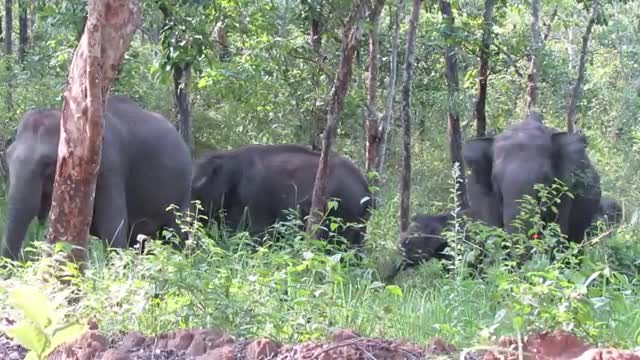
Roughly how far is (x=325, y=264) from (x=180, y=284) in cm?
85

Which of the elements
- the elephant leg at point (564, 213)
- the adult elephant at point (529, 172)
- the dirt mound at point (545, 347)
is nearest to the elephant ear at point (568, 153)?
the adult elephant at point (529, 172)

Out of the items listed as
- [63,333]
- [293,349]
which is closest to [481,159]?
[293,349]

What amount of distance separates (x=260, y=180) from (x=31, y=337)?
845 centimetres

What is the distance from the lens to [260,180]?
11.8 metres

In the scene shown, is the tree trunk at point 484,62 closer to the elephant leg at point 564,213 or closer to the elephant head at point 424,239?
→ the elephant head at point 424,239

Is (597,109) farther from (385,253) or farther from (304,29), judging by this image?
(385,253)

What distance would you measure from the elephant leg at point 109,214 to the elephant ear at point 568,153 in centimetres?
424

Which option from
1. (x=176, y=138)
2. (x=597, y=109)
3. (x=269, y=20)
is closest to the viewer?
(x=176, y=138)

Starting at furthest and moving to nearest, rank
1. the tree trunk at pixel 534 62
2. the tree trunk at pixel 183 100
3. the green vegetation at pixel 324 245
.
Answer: the tree trunk at pixel 534 62 → the tree trunk at pixel 183 100 → the green vegetation at pixel 324 245

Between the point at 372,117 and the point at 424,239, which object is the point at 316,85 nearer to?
the point at 372,117

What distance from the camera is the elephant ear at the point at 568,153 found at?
402 inches

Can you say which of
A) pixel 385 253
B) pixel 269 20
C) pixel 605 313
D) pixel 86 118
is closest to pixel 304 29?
pixel 269 20

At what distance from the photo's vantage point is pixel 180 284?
4.95 meters

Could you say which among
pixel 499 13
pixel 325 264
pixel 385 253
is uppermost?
pixel 499 13
